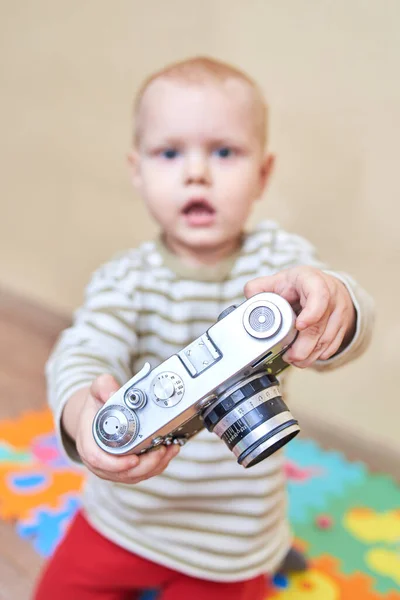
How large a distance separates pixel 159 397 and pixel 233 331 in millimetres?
60

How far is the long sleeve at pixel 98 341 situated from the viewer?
531 mm

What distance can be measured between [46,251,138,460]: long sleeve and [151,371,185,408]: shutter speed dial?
0.15 meters

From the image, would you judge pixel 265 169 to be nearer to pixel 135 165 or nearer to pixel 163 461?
pixel 135 165

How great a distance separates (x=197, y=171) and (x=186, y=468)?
28 cm

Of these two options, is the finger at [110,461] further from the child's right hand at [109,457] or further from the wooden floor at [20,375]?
the wooden floor at [20,375]

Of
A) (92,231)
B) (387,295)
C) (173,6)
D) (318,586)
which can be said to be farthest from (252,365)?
(92,231)

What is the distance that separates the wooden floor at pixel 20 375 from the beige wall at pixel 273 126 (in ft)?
0.27

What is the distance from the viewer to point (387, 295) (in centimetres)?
94

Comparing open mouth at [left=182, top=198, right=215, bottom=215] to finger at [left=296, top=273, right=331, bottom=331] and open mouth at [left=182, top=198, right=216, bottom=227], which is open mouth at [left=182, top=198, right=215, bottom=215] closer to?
open mouth at [left=182, top=198, right=216, bottom=227]

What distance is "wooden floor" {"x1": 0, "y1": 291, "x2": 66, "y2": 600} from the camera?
2.50ft

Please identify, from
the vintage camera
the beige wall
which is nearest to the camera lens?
the vintage camera

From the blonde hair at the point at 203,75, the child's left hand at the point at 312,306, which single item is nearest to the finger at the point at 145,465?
the child's left hand at the point at 312,306

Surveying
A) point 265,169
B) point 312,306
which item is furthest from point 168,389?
point 265,169

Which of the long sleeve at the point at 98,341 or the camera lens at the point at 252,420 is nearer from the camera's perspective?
the camera lens at the point at 252,420
